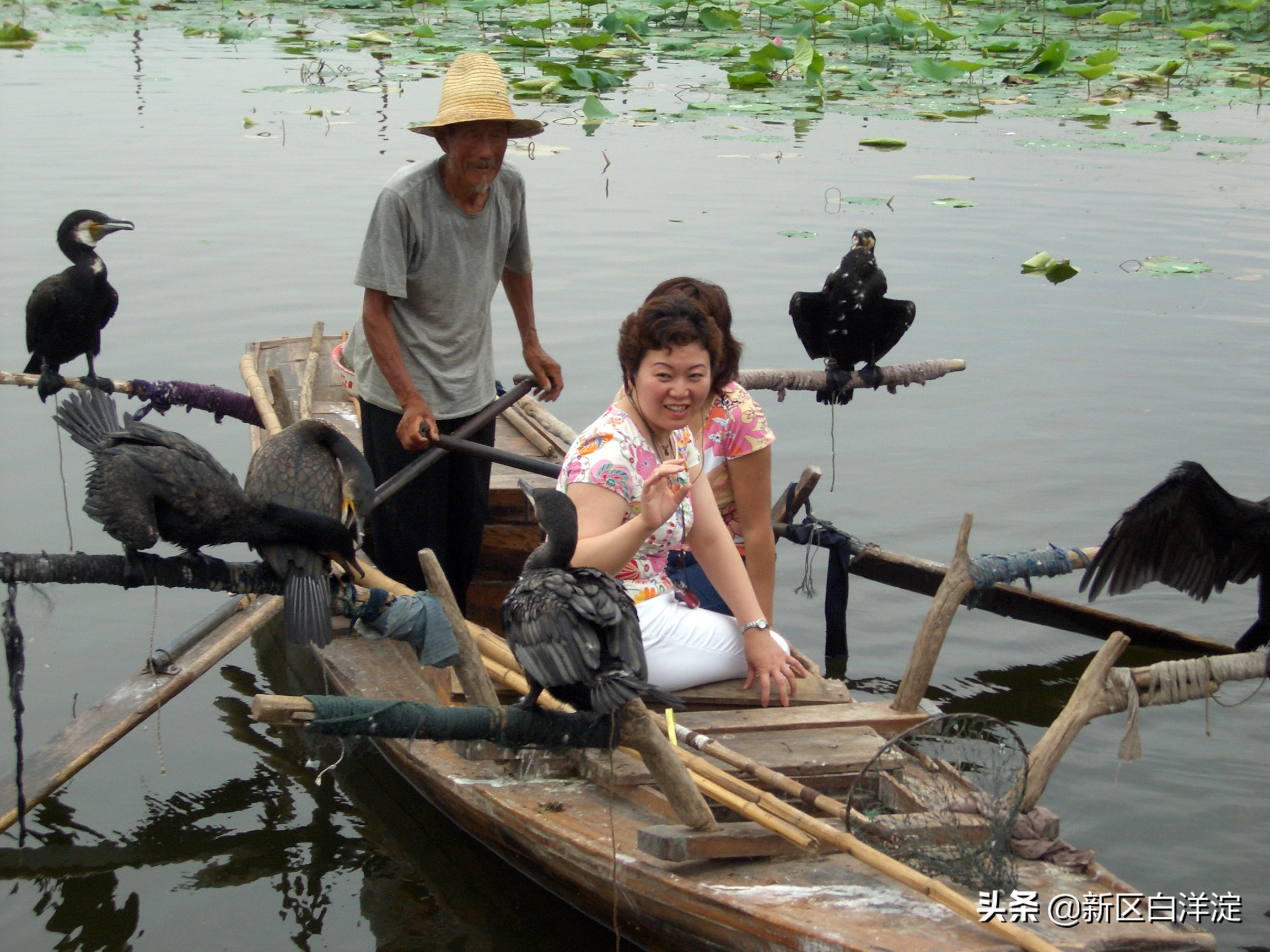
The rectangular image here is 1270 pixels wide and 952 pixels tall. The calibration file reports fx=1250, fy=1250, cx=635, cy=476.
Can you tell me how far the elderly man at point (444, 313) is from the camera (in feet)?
12.1

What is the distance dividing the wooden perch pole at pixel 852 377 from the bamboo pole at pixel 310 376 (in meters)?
1.79

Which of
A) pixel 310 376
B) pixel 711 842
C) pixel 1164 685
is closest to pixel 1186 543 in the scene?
pixel 1164 685

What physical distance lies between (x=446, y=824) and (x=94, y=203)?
7.62 meters

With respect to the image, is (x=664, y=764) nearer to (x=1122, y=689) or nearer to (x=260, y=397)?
(x=1122, y=689)

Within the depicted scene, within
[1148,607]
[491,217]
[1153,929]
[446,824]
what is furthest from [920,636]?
[1148,607]

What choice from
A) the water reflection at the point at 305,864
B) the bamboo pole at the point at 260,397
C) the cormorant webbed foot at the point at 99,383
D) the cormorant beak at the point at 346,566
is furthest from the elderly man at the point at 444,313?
the cormorant webbed foot at the point at 99,383

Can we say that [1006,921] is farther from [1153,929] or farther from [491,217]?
[491,217]

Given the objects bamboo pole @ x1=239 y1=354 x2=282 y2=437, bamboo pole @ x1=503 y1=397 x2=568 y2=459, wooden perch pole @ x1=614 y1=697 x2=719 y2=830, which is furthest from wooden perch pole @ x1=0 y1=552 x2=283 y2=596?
bamboo pole @ x1=503 y1=397 x2=568 y2=459

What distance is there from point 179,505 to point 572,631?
1.03m

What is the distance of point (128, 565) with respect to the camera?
9.31 ft

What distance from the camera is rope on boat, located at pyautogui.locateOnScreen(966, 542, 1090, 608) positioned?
335 cm

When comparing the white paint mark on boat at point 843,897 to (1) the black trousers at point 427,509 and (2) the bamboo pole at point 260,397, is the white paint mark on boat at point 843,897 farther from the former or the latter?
(2) the bamboo pole at point 260,397

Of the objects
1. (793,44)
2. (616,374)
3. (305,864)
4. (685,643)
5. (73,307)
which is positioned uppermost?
(793,44)

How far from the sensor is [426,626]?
9.58 ft
